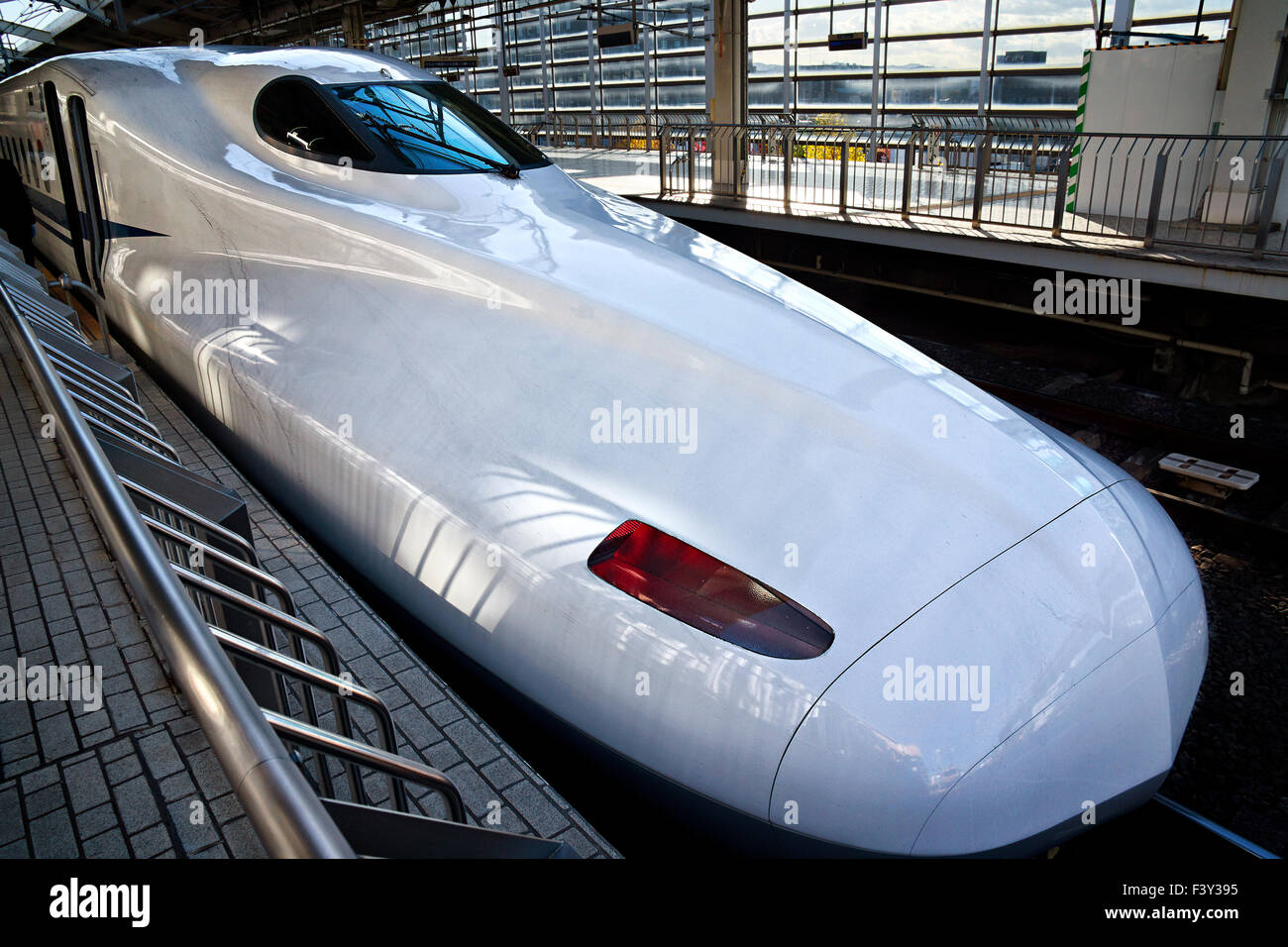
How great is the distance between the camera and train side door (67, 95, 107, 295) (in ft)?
18.5

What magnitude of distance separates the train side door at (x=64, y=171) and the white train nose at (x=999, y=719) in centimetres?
628

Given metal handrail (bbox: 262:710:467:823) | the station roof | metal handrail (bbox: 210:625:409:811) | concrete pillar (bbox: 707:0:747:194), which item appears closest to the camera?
metal handrail (bbox: 262:710:467:823)

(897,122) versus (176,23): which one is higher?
(176,23)

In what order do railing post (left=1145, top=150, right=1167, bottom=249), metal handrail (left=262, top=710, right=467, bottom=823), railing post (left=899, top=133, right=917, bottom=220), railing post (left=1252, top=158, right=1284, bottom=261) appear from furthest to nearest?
1. railing post (left=899, top=133, right=917, bottom=220)
2. railing post (left=1145, top=150, right=1167, bottom=249)
3. railing post (left=1252, top=158, right=1284, bottom=261)
4. metal handrail (left=262, top=710, right=467, bottom=823)

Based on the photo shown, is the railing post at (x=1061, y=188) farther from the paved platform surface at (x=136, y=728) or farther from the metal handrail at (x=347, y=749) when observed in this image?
the metal handrail at (x=347, y=749)

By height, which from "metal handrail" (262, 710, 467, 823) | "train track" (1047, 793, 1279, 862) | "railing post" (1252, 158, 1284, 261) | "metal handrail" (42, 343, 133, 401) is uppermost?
"railing post" (1252, 158, 1284, 261)

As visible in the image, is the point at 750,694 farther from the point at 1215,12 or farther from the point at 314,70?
the point at 1215,12

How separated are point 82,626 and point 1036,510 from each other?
3.08 m

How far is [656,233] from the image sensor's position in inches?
161

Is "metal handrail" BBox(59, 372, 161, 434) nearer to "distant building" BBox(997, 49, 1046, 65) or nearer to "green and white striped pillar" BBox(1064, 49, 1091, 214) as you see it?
"green and white striped pillar" BBox(1064, 49, 1091, 214)

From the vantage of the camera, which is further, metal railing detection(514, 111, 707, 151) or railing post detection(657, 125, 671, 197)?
metal railing detection(514, 111, 707, 151)

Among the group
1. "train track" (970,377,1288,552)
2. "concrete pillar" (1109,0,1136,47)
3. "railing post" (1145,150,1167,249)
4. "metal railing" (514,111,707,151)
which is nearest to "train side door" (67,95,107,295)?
"train track" (970,377,1288,552)

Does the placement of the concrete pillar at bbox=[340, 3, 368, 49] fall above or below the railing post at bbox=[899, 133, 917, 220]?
above
